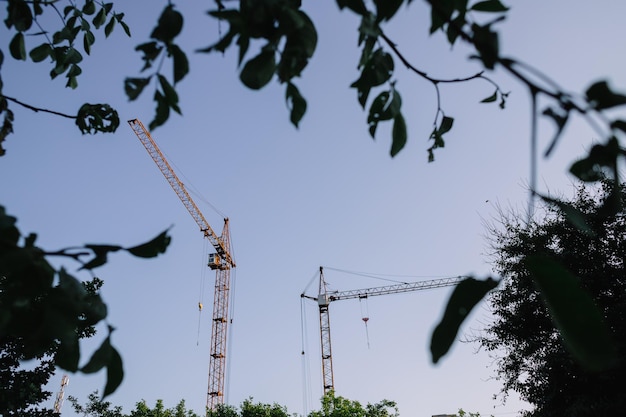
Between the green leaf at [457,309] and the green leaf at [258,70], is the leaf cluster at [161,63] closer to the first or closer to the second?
the green leaf at [258,70]

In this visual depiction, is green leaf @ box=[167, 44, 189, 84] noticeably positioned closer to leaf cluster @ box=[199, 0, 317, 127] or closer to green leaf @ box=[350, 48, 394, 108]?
leaf cluster @ box=[199, 0, 317, 127]

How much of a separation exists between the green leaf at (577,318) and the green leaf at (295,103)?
681 mm

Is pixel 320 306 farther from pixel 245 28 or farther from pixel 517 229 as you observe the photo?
pixel 245 28

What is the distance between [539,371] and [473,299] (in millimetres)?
19368

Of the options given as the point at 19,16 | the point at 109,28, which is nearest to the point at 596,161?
the point at 19,16

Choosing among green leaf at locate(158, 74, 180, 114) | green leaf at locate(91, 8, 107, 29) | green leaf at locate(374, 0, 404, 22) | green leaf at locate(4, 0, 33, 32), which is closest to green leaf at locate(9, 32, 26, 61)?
green leaf at locate(4, 0, 33, 32)

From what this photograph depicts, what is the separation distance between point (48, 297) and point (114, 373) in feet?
0.87

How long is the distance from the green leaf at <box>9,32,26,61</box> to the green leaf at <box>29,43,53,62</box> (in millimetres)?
193

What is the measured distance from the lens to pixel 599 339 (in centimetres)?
54

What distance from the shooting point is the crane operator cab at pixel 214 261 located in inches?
2397

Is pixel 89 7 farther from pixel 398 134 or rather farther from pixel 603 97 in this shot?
pixel 603 97

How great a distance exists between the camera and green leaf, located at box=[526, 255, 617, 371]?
1.72ft

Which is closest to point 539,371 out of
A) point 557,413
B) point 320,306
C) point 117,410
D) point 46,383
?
point 557,413

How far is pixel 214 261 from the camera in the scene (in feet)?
200
